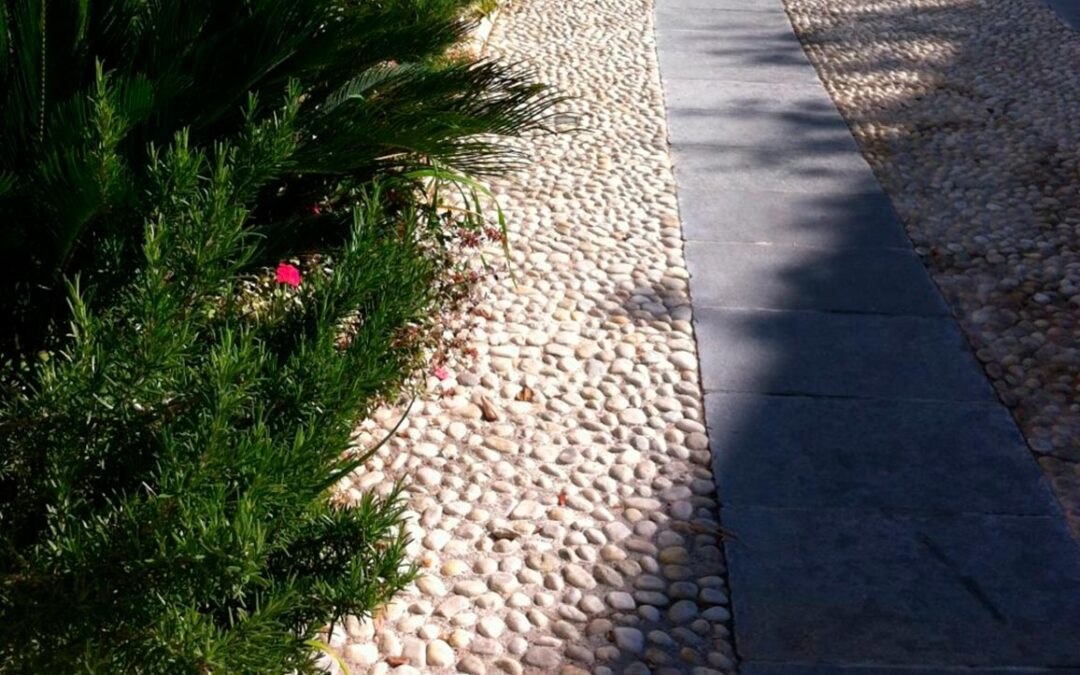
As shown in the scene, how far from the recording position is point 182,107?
297 cm

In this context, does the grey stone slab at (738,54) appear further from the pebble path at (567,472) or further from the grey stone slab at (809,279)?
the grey stone slab at (809,279)

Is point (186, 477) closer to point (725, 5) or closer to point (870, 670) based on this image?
point (870, 670)

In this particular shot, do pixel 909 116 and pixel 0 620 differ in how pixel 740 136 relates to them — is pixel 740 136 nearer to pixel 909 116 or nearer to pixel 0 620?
pixel 909 116

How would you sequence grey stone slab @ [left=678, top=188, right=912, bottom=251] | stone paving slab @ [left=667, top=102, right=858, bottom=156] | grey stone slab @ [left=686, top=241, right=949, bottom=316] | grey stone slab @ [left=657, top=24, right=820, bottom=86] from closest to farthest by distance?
1. grey stone slab @ [left=686, top=241, right=949, bottom=316]
2. grey stone slab @ [left=678, top=188, right=912, bottom=251]
3. stone paving slab @ [left=667, top=102, right=858, bottom=156]
4. grey stone slab @ [left=657, top=24, right=820, bottom=86]

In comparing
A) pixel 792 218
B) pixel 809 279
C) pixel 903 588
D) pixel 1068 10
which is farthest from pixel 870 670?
pixel 1068 10

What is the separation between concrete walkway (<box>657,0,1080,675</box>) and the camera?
2.97m

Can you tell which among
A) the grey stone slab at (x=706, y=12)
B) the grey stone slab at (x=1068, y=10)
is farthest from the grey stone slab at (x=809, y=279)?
the grey stone slab at (x=1068, y=10)

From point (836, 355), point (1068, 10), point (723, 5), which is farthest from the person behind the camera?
point (723, 5)

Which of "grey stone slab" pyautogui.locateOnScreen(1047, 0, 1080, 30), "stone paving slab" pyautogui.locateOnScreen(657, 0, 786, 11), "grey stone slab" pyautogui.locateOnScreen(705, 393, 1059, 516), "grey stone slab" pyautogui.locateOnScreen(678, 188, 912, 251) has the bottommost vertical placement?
"grey stone slab" pyautogui.locateOnScreen(1047, 0, 1080, 30)

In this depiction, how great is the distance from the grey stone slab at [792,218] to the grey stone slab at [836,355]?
0.76 meters

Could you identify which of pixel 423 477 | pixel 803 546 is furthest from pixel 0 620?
pixel 803 546

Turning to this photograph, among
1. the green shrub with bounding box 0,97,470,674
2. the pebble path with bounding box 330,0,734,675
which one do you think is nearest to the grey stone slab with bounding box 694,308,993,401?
the pebble path with bounding box 330,0,734,675

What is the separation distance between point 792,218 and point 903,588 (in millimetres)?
2720

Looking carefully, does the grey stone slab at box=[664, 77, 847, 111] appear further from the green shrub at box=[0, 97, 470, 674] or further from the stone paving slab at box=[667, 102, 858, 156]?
the green shrub at box=[0, 97, 470, 674]
